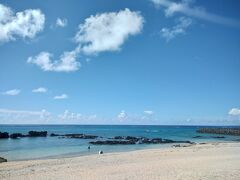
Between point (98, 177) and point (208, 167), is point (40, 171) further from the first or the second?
point (208, 167)

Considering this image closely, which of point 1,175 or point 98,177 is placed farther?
point 1,175

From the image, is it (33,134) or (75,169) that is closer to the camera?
(75,169)

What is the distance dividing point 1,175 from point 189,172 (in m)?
11.9

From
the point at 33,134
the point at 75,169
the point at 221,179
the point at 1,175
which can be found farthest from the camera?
the point at 33,134

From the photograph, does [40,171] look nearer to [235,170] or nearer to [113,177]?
[113,177]

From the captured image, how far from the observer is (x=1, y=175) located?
22047 millimetres

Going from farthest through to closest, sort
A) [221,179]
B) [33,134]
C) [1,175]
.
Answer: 1. [33,134]
2. [1,175]
3. [221,179]

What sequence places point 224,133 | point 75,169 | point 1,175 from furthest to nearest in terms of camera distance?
point 224,133
point 75,169
point 1,175

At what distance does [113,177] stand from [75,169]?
16.3ft

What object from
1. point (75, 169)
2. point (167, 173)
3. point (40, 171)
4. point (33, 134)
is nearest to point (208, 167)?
point (167, 173)

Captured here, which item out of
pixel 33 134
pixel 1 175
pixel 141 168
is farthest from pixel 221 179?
pixel 33 134

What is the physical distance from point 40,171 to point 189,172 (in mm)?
9945

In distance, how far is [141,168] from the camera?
23391mm

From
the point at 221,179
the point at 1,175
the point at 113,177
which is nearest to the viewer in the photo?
the point at 221,179
